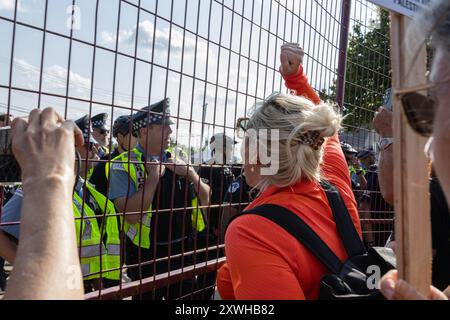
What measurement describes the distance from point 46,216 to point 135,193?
6.92ft

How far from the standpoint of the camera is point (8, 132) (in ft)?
5.16

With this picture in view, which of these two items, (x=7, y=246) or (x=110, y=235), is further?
(x=110, y=235)

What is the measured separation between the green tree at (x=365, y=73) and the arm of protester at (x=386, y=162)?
1.68 meters

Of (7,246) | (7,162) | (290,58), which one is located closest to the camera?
(7,162)

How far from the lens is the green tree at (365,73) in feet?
15.8

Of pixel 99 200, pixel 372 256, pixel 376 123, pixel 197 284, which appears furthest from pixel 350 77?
pixel 372 256

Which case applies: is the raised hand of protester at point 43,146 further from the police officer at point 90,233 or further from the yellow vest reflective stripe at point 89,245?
the yellow vest reflective stripe at point 89,245

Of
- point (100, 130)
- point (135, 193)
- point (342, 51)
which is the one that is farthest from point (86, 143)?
point (342, 51)

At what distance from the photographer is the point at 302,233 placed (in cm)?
156

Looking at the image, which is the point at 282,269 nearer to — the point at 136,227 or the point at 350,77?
the point at 136,227

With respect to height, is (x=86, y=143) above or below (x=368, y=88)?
below

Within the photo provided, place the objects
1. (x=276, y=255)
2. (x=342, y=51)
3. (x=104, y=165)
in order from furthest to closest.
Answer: (x=342, y=51), (x=104, y=165), (x=276, y=255)

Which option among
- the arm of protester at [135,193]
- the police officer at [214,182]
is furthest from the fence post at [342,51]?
the arm of protester at [135,193]

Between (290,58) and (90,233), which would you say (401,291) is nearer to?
(90,233)
